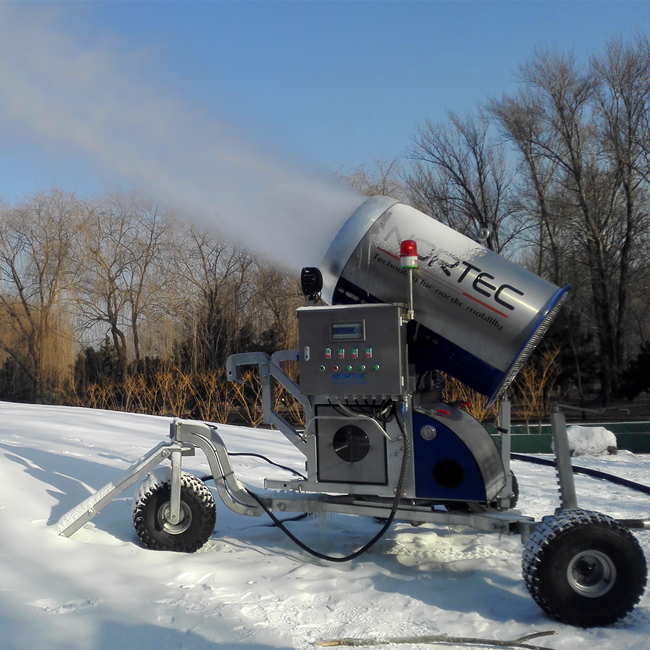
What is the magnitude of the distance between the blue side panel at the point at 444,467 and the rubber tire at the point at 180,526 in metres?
1.57

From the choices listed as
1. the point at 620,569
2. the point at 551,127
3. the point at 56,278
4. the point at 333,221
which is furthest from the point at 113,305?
the point at 620,569

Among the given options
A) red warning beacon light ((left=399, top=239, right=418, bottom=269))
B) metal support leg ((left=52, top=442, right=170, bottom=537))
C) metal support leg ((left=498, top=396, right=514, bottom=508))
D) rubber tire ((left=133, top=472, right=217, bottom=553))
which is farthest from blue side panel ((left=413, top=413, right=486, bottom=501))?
metal support leg ((left=52, top=442, right=170, bottom=537))

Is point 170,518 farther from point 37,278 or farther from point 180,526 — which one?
point 37,278

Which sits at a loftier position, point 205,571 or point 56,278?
point 56,278

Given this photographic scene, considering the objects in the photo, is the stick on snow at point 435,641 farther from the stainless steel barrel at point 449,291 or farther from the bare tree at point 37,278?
the bare tree at point 37,278

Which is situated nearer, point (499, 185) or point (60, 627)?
point (60, 627)

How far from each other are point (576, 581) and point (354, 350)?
1.90 meters

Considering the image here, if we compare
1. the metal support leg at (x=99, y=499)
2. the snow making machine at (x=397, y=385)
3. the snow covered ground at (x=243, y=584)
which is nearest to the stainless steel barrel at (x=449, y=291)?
the snow making machine at (x=397, y=385)

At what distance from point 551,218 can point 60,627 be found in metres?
26.2

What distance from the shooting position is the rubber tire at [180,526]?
468 cm

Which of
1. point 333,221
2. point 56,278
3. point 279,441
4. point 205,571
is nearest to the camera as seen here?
point 205,571

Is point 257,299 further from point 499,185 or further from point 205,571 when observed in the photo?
point 205,571

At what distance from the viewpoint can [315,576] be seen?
14.3ft

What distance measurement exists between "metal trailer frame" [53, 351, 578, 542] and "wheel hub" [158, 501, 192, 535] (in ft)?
0.25
